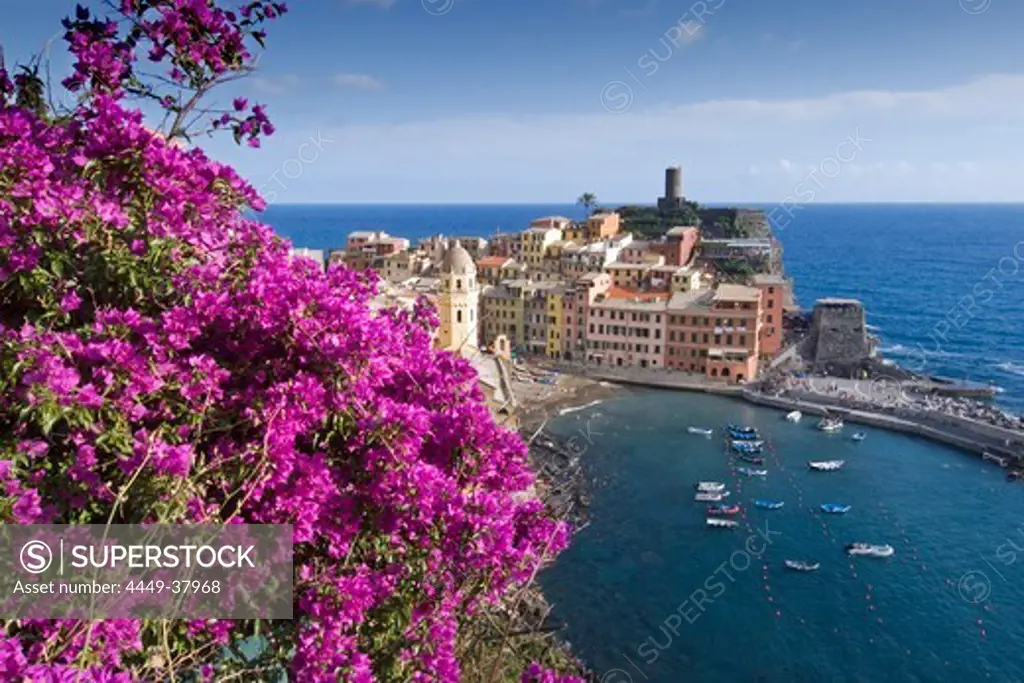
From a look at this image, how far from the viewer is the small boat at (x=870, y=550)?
83.0 feet

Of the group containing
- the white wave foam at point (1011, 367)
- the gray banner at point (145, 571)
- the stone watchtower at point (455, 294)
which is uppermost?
the gray banner at point (145, 571)

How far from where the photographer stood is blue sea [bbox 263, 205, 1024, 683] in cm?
2012

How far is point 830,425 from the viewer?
3812 cm

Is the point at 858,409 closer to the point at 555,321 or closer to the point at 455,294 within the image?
the point at 555,321

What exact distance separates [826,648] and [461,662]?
19071mm

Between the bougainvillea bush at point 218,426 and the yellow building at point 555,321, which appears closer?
the bougainvillea bush at point 218,426

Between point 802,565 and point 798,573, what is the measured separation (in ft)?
1.09

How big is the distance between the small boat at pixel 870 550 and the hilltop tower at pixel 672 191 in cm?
6364

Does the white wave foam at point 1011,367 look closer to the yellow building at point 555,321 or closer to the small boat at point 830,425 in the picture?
the small boat at point 830,425

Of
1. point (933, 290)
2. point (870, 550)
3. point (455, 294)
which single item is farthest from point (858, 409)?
point (933, 290)

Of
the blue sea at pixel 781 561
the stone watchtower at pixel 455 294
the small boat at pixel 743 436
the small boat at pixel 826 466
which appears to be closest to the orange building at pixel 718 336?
the blue sea at pixel 781 561

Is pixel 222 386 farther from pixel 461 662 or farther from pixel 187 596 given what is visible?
pixel 461 662

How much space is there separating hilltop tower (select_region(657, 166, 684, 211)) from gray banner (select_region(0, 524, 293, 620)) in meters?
85.5

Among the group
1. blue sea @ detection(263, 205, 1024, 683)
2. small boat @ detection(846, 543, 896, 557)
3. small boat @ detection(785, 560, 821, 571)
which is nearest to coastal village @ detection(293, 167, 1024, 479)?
blue sea @ detection(263, 205, 1024, 683)
